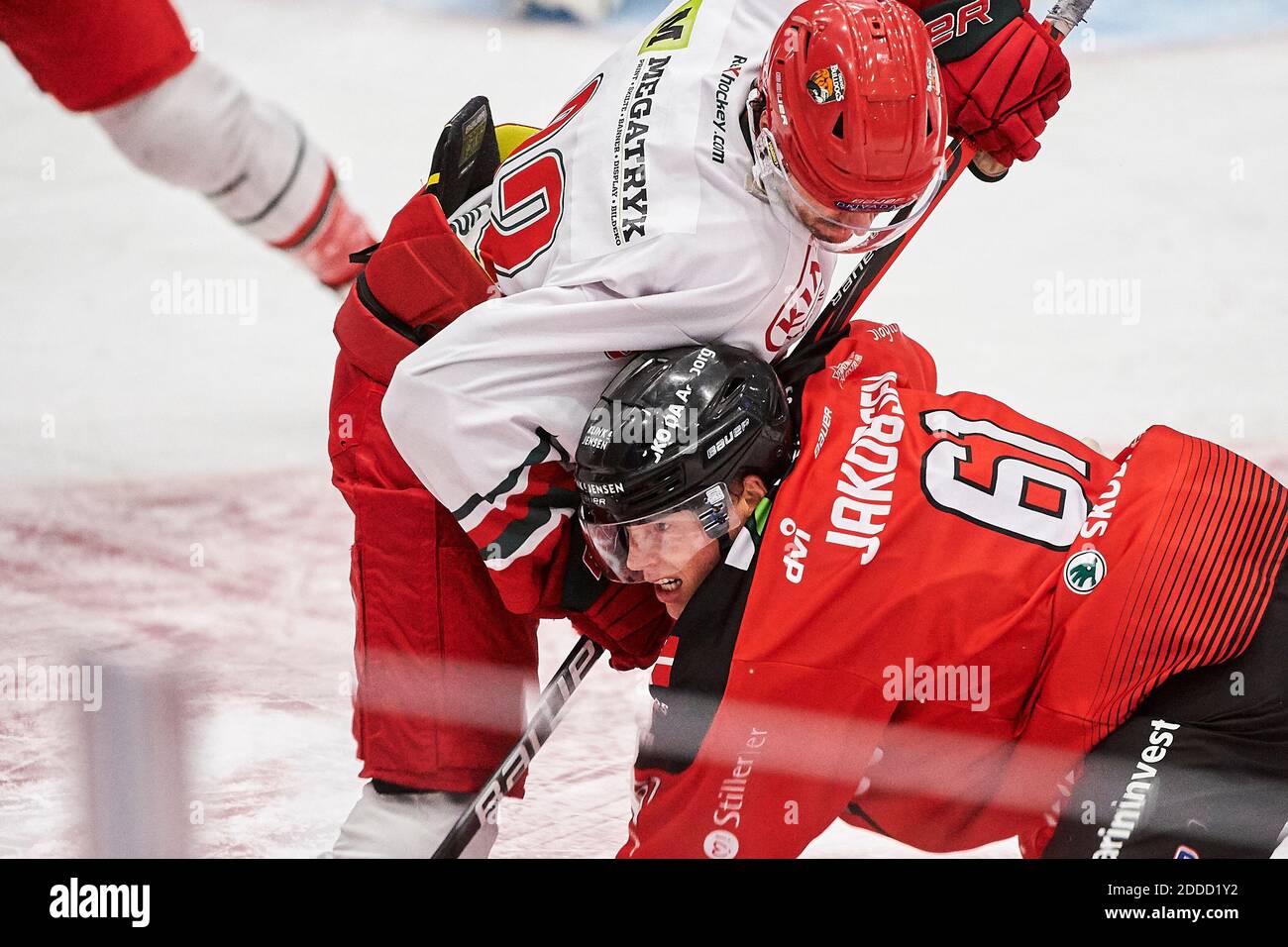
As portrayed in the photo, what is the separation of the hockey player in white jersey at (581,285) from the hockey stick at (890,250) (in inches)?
2.0

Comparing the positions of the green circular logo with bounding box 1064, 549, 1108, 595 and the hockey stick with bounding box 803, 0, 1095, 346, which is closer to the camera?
the green circular logo with bounding box 1064, 549, 1108, 595

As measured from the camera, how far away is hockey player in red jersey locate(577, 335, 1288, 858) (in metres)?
1.82

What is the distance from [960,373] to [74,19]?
2255 mm

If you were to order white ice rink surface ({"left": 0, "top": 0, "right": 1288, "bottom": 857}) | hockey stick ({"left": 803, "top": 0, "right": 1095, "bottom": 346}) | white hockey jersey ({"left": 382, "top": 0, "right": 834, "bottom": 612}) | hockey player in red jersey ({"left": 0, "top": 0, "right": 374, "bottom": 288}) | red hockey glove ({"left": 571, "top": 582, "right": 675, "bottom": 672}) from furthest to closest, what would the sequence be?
hockey player in red jersey ({"left": 0, "top": 0, "right": 374, "bottom": 288}) < white ice rink surface ({"left": 0, "top": 0, "right": 1288, "bottom": 857}) < hockey stick ({"left": 803, "top": 0, "right": 1095, "bottom": 346}) < red hockey glove ({"left": 571, "top": 582, "right": 675, "bottom": 672}) < white hockey jersey ({"left": 382, "top": 0, "right": 834, "bottom": 612})

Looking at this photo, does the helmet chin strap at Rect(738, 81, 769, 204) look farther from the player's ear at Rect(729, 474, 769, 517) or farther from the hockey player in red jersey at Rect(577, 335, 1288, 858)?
the player's ear at Rect(729, 474, 769, 517)

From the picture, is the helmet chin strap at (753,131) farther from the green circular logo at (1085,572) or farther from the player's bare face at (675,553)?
the green circular logo at (1085,572)


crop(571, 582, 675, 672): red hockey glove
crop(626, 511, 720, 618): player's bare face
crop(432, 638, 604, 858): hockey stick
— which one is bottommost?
crop(432, 638, 604, 858): hockey stick

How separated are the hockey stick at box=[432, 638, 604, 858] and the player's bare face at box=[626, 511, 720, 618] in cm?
38

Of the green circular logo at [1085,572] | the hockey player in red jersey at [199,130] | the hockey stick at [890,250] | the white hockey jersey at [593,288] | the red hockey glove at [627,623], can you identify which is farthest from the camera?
the hockey player in red jersey at [199,130]

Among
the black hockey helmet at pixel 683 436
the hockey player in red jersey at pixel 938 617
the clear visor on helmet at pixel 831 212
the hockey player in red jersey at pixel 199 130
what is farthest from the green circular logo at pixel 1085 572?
the hockey player in red jersey at pixel 199 130

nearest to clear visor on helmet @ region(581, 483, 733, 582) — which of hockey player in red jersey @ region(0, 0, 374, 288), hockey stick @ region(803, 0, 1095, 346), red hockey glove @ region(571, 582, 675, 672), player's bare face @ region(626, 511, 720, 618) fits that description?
player's bare face @ region(626, 511, 720, 618)

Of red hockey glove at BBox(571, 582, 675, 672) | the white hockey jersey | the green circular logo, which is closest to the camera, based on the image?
the green circular logo

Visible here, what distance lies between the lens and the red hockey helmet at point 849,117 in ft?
6.06

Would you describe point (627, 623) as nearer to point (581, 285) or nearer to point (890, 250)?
point (581, 285)
